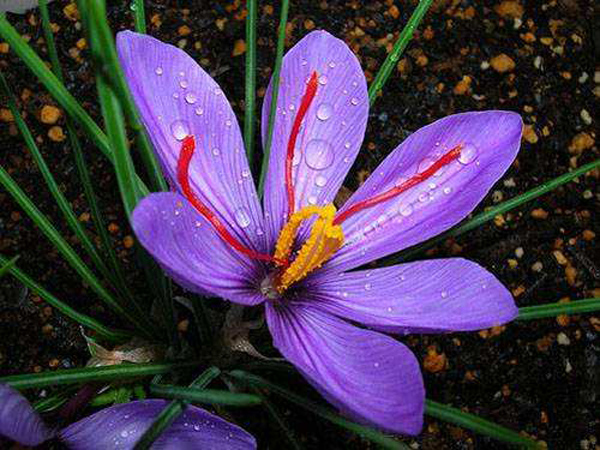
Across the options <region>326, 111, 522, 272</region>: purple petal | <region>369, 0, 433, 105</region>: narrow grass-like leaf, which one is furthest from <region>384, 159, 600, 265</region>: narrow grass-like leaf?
<region>369, 0, 433, 105</region>: narrow grass-like leaf

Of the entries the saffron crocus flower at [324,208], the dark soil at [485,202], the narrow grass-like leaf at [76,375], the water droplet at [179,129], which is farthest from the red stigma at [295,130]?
the dark soil at [485,202]

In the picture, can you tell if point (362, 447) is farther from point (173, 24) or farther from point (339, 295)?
point (173, 24)

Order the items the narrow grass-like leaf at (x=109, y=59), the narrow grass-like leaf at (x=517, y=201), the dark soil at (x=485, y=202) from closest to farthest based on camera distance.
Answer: the narrow grass-like leaf at (x=109, y=59)
the narrow grass-like leaf at (x=517, y=201)
the dark soil at (x=485, y=202)

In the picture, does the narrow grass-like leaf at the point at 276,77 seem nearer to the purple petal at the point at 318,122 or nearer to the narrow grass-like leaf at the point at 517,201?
the purple petal at the point at 318,122

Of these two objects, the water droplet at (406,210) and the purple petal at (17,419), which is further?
the water droplet at (406,210)

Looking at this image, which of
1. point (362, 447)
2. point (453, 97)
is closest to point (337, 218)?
point (362, 447)

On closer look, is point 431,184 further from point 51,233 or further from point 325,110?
point 51,233
